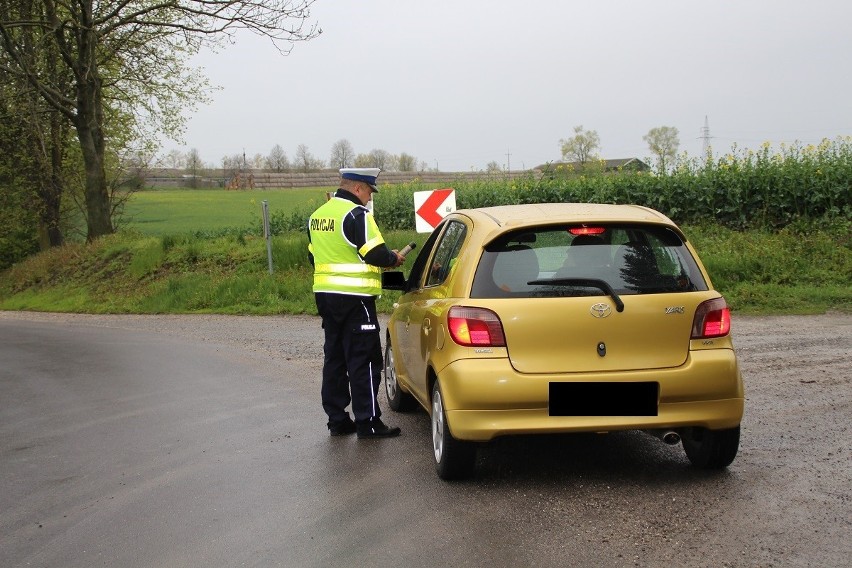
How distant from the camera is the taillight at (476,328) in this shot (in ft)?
18.3

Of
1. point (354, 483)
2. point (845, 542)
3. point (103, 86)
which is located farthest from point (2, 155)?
point (845, 542)

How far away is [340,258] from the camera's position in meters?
7.25

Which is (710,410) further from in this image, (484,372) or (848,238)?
(848,238)

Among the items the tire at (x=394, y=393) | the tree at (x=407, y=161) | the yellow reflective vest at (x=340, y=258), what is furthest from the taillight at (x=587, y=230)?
the tree at (x=407, y=161)

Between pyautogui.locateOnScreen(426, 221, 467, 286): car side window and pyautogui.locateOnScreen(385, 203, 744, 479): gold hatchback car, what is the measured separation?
447 millimetres

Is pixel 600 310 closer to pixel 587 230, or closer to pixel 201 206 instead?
pixel 587 230

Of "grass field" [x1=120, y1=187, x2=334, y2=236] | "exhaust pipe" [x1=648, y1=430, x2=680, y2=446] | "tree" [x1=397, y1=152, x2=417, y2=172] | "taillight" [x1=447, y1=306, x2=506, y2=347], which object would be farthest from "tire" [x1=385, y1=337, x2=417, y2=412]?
"tree" [x1=397, y1=152, x2=417, y2=172]

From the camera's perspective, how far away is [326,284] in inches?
286

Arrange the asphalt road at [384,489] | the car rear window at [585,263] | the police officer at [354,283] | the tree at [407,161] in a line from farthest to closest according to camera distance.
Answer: the tree at [407,161], the police officer at [354,283], the car rear window at [585,263], the asphalt road at [384,489]

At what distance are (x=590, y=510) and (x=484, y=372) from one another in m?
0.95

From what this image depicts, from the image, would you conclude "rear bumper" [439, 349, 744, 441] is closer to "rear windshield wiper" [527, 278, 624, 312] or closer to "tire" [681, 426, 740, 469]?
"tire" [681, 426, 740, 469]

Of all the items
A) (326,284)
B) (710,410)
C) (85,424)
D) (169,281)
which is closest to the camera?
(710,410)

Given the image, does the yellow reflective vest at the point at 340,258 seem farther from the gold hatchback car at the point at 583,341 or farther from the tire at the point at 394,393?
the gold hatchback car at the point at 583,341

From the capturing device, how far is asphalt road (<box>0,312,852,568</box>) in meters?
4.71
